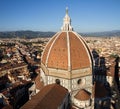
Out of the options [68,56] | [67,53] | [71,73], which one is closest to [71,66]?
[71,73]

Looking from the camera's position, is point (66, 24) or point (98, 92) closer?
point (98, 92)

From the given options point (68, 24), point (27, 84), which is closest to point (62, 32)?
point (68, 24)

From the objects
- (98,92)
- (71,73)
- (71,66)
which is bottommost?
(98,92)

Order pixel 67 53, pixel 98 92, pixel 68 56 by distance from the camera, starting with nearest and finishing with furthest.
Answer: pixel 68 56
pixel 67 53
pixel 98 92

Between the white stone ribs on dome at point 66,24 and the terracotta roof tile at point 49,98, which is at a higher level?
the white stone ribs on dome at point 66,24

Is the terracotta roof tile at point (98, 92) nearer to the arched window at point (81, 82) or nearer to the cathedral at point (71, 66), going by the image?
the cathedral at point (71, 66)

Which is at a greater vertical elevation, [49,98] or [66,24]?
[66,24]

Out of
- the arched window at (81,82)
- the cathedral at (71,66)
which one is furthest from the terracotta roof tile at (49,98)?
the arched window at (81,82)

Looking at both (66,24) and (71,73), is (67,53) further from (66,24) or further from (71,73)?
(66,24)

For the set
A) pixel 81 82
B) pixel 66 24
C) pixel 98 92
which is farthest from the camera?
pixel 66 24
